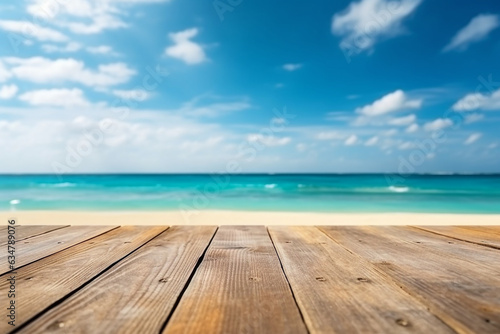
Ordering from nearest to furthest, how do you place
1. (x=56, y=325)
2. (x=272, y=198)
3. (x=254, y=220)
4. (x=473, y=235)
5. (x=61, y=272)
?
1. (x=56, y=325)
2. (x=61, y=272)
3. (x=473, y=235)
4. (x=254, y=220)
5. (x=272, y=198)

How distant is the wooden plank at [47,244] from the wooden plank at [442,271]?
4.00 ft

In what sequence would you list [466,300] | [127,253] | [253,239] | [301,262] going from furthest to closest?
[253,239]
[127,253]
[301,262]
[466,300]

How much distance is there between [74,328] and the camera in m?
0.63

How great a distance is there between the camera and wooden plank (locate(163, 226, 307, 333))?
63 centimetres

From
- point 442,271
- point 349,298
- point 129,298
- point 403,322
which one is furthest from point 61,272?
point 442,271

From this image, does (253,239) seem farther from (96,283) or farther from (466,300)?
(466,300)

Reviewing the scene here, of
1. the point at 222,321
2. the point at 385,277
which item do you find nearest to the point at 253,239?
the point at 385,277

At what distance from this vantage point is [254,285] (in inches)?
34.0

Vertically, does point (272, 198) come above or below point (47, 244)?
below

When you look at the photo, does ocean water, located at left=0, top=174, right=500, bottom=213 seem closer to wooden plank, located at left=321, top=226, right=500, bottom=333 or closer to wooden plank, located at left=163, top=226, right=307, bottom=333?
wooden plank, located at left=321, top=226, right=500, bottom=333

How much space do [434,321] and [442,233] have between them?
130 centimetres

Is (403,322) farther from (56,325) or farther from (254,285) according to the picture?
(56,325)

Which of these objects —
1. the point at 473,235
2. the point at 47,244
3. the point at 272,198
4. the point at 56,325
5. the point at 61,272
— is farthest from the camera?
the point at 272,198

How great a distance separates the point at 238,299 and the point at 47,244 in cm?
111
